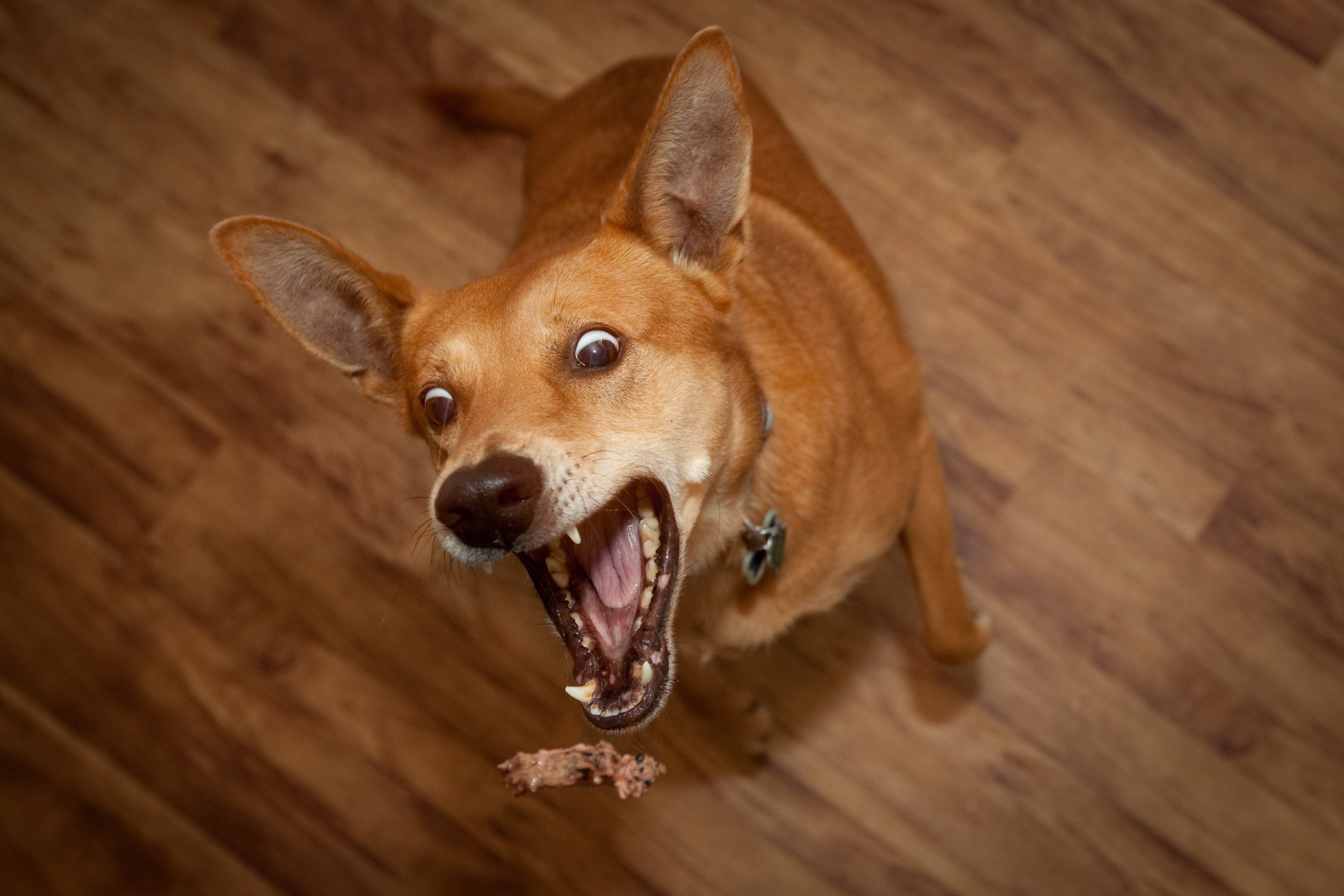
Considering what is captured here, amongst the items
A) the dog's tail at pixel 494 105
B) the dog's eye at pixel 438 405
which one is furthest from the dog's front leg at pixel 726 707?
the dog's tail at pixel 494 105

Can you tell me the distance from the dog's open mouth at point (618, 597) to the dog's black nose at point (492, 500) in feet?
0.43

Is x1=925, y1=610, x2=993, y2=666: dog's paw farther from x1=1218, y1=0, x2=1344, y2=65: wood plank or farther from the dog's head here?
x1=1218, y1=0, x2=1344, y2=65: wood plank

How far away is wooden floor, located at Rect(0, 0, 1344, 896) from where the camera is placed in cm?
272

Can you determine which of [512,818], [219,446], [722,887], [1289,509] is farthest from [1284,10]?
[219,446]

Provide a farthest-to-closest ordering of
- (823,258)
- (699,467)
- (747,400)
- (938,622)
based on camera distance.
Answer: (938,622) → (823,258) → (747,400) → (699,467)

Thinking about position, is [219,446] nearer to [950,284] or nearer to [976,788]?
[950,284]

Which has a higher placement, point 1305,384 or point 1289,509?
point 1305,384

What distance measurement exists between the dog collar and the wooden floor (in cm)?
78

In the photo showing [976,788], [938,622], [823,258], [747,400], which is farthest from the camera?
[976,788]

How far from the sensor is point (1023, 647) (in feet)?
9.04

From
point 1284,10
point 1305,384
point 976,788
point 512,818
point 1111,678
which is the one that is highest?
point 1284,10

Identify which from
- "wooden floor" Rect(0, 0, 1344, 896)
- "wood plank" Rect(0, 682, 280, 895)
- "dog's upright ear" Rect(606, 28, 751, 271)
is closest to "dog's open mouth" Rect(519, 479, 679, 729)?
"dog's upright ear" Rect(606, 28, 751, 271)

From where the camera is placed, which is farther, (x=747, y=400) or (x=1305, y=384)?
(x=1305, y=384)

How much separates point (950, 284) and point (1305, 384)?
1.11m
